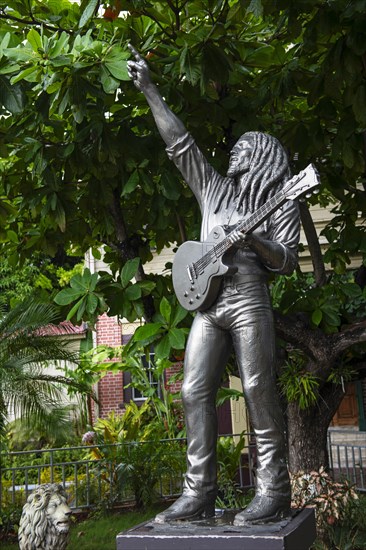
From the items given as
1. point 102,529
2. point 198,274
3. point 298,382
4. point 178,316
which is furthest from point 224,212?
point 102,529

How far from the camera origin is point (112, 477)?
1314cm

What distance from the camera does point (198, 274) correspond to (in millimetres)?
4609

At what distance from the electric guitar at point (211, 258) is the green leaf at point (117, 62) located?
1.64 meters

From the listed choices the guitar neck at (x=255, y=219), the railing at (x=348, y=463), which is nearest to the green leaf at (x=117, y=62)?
the guitar neck at (x=255, y=219)

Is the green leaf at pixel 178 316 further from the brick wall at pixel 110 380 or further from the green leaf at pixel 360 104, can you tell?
the brick wall at pixel 110 380

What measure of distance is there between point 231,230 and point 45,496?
6.16m

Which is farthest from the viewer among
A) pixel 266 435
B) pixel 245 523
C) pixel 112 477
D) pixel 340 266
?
pixel 112 477

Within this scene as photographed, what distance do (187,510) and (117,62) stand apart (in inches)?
126

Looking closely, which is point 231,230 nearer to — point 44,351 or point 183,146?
point 183,146

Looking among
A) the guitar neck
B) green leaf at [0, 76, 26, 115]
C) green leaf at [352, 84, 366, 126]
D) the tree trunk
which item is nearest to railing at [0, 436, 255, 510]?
the tree trunk

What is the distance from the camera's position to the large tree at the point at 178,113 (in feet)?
19.7

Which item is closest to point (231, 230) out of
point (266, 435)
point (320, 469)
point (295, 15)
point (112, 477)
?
point (266, 435)

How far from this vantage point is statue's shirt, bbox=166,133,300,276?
15.1 feet

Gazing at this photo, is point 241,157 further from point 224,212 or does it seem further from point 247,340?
point 247,340
